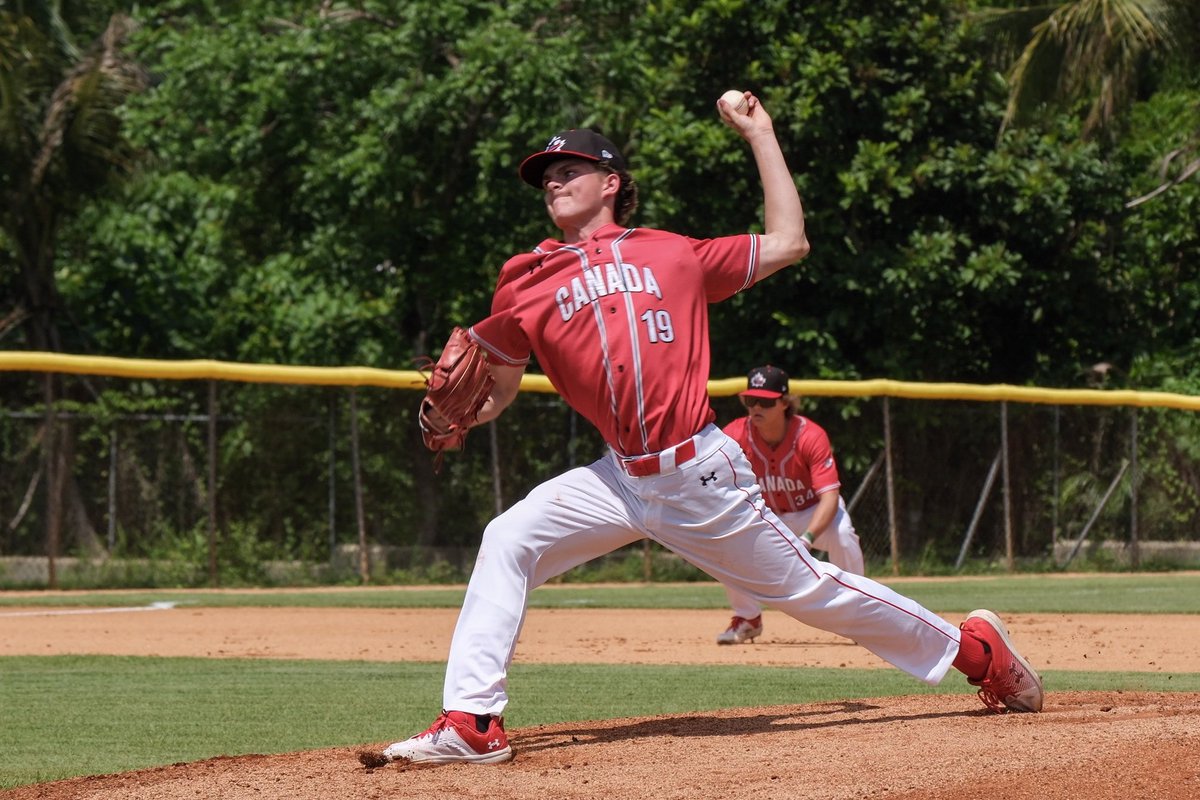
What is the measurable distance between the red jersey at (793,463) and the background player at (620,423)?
4.67 metres

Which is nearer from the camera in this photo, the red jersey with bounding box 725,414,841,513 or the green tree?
the red jersey with bounding box 725,414,841,513

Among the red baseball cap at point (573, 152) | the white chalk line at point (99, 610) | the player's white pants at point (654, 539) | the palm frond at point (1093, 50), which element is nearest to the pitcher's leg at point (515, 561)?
the player's white pants at point (654, 539)

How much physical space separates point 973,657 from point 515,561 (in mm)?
1623

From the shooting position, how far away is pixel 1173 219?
22516mm

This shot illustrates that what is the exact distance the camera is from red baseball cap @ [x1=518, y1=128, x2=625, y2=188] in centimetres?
513

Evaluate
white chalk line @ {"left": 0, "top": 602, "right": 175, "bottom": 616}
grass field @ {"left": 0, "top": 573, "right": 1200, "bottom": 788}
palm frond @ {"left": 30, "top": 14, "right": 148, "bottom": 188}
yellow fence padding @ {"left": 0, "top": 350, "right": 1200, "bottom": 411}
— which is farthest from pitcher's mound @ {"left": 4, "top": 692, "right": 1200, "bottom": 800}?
palm frond @ {"left": 30, "top": 14, "right": 148, "bottom": 188}

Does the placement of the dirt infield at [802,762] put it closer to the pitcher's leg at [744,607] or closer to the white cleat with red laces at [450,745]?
the white cleat with red laces at [450,745]

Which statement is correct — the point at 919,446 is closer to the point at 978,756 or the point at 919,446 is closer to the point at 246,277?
the point at 246,277

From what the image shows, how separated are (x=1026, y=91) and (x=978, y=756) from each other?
55.3ft

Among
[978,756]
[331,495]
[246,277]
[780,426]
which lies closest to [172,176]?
[246,277]

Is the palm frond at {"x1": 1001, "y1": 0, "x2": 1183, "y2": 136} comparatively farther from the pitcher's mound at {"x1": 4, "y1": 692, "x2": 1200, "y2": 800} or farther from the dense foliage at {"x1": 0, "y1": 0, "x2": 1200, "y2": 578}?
the pitcher's mound at {"x1": 4, "y1": 692, "x2": 1200, "y2": 800}

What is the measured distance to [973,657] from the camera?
5.49 metres

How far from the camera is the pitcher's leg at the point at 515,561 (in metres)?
4.96

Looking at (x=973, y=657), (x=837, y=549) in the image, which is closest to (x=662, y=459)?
(x=973, y=657)
